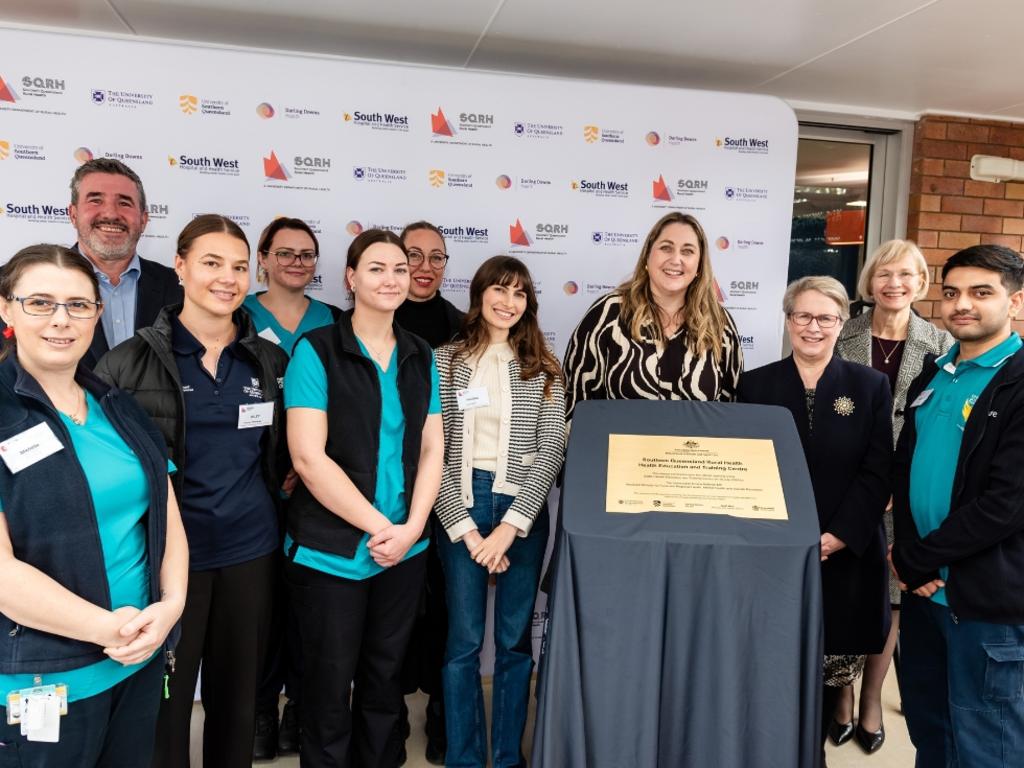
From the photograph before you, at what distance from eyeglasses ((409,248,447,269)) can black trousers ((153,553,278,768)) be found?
4.13ft

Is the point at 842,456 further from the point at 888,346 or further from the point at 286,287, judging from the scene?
the point at 286,287

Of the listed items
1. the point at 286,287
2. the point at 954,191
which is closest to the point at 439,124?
the point at 286,287

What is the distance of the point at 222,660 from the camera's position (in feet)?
6.11

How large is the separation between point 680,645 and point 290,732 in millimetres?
1666

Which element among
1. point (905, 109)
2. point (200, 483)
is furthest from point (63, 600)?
point (905, 109)

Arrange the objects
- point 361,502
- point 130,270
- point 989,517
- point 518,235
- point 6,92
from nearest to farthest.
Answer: point 989,517 → point 361,502 → point 130,270 → point 6,92 → point 518,235

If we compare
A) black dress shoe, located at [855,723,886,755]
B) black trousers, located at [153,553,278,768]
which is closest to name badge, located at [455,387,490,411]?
black trousers, located at [153,553,278,768]

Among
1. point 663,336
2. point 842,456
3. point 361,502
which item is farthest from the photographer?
point 663,336

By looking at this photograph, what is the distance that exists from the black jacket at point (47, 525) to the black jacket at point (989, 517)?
196 cm

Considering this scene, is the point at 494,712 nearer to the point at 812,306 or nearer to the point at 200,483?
the point at 200,483

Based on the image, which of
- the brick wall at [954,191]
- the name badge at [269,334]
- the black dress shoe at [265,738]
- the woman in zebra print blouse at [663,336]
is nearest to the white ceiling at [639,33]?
the brick wall at [954,191]

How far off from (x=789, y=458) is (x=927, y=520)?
18.6 inches

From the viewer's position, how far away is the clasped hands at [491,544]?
2166 millimetres

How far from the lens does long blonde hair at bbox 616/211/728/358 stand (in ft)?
7.69
